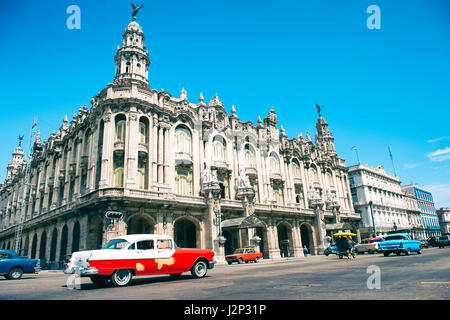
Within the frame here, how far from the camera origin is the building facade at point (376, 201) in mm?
62094

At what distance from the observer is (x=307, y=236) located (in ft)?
A: 155

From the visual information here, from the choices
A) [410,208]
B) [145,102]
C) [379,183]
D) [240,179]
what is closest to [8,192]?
[145,102]

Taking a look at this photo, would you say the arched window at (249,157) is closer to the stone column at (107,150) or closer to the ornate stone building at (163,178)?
the ornate stone building at (163,178)

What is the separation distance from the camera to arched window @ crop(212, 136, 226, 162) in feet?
125

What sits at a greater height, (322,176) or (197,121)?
(197,121)

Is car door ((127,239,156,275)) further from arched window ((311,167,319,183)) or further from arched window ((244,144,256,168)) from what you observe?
arched window ((311,167,319,183))

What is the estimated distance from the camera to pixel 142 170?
102ft

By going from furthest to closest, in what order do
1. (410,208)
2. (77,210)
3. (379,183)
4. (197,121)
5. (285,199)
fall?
(410,208) → (379,183) → (285,199) → (197,121) → (77,210)

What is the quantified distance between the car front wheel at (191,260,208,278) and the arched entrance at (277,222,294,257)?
1182 inches

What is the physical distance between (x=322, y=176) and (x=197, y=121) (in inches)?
1098

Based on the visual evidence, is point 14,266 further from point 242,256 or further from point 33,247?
point 33,247

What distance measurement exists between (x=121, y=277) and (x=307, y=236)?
4079cm

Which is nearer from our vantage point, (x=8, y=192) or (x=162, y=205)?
(x=162, y=205)
